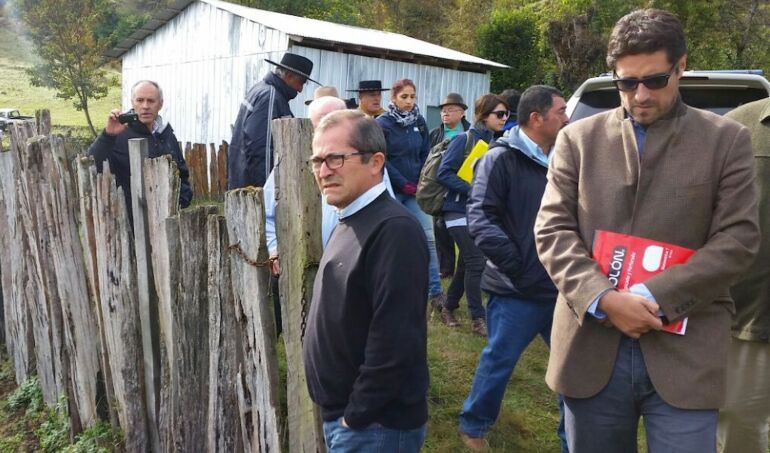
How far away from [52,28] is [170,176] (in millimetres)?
26270

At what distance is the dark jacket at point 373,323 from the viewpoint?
193 centimetres

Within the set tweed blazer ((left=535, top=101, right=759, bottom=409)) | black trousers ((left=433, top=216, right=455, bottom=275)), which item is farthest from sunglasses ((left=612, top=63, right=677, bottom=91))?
black trousers ((left=433, top=216, right=455, bottom=275))

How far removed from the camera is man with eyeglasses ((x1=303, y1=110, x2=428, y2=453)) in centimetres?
194

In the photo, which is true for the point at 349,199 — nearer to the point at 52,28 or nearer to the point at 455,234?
the point at 455,234

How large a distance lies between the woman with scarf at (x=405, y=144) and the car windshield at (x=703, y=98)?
1.54 m

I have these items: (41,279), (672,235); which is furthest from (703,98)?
(41,279)

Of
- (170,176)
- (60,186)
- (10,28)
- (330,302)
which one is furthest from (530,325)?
(10,28)

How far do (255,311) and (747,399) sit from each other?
2053 millimetres

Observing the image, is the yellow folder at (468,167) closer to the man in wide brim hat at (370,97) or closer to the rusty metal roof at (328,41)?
the man in wide brim hat at (370,97)

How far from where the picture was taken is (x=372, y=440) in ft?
6.72

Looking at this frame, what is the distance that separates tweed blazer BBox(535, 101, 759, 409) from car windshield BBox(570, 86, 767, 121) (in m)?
2.50

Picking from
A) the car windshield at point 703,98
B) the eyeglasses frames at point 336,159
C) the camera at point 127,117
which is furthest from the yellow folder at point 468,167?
the eyeglasses frames at point 336,159

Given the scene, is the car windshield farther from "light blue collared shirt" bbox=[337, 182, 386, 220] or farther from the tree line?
the tree line

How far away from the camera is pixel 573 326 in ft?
7.06
